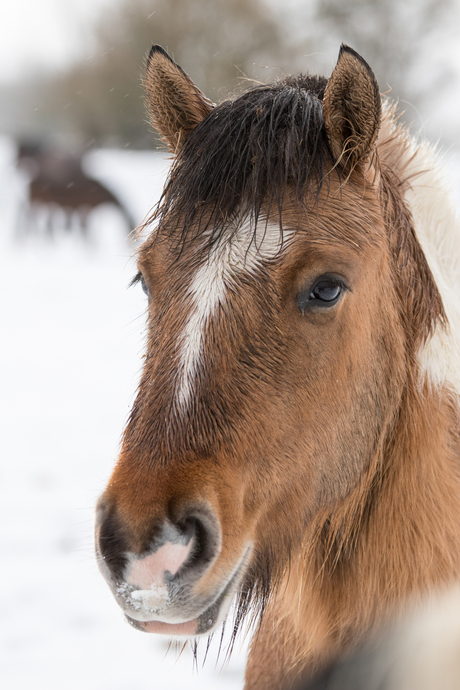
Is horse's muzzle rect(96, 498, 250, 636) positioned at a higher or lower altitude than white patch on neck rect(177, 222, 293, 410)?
lower

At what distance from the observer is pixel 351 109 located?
55.2 inches

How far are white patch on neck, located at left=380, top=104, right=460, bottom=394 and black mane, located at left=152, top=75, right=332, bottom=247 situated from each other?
0.39 m

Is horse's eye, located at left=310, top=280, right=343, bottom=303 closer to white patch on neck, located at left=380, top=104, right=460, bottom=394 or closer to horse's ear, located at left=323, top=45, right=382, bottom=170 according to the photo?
horse's ear, located at left=323, top=45, right=382, bottom=170

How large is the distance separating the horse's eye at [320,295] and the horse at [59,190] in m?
12.9

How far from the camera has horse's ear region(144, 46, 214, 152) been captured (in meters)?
1.67

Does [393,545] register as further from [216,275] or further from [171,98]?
[171,98]

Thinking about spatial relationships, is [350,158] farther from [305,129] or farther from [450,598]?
[450,598]

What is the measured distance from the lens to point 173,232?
4.81ft

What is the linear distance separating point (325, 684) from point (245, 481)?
0.82 m

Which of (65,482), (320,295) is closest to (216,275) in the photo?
(320,295)

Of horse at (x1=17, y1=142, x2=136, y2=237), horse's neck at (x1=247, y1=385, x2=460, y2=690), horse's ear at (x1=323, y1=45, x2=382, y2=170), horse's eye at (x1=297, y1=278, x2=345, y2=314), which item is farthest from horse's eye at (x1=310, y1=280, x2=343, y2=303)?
horse at (x1=17, y1=142, x2=136, y2=237)

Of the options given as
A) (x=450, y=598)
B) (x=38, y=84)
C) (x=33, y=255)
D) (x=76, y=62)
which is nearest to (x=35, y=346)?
(x=33, y=255)

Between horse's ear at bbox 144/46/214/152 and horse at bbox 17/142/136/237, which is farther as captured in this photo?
horse at bbox 17/142/136/237

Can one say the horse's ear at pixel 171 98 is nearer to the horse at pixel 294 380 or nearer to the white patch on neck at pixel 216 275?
the horse at pixel 294 380
